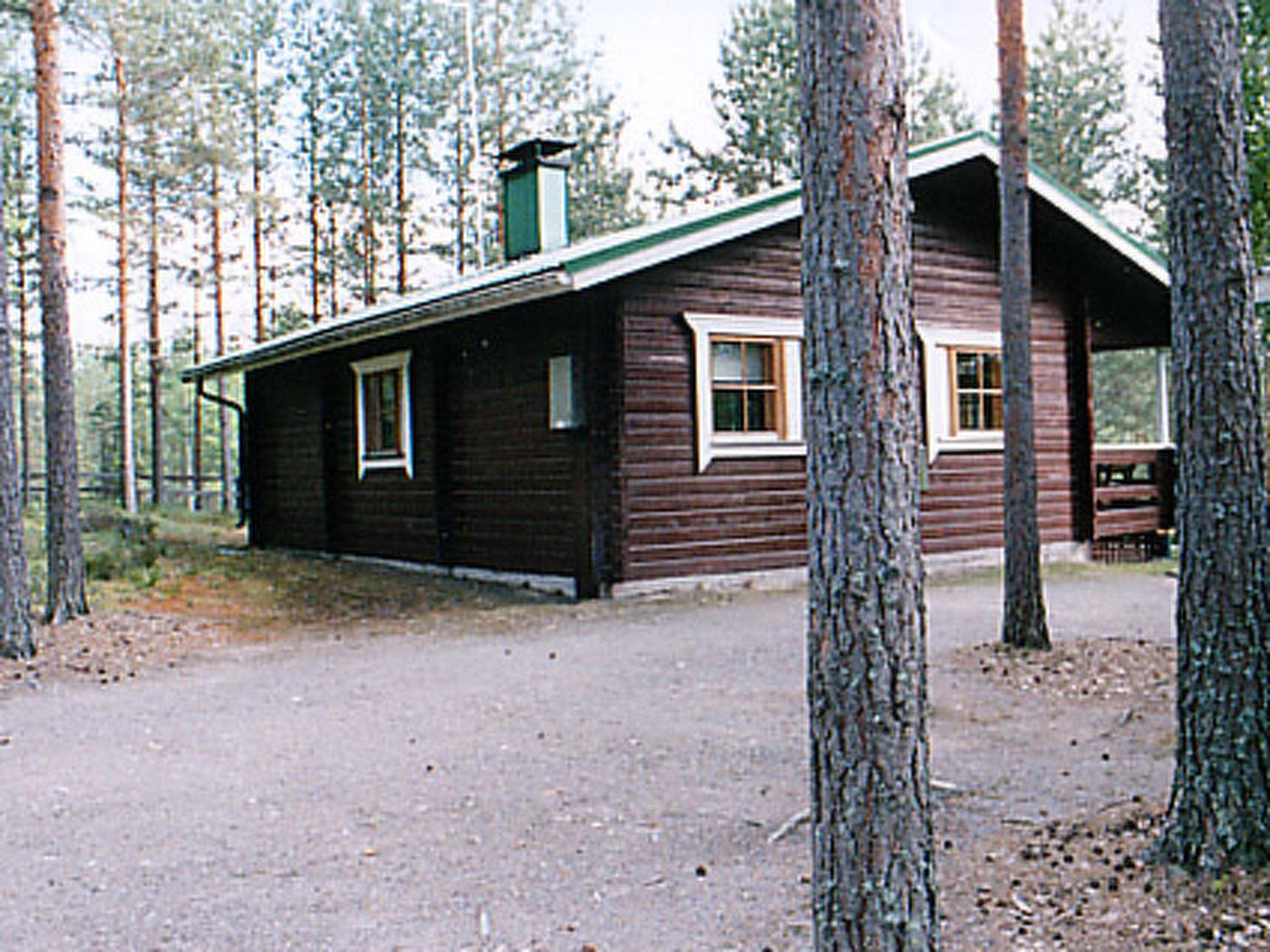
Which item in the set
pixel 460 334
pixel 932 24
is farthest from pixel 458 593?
pixel 932 24

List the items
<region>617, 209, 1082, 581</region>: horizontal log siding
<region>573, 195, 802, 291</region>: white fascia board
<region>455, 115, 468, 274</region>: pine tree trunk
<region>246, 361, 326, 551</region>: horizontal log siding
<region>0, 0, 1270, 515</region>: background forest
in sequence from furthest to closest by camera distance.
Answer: <region>455, 115, 468, 274</region>: pine tree trunk, <region>0, 0, 1270, 515</region>: background forest, <region>246, 361, 326, 551</region>: horizontal log siding, <region>617, 209, 1082, 581</region>: horizontal log siding, <region>573, 195, 802, 291</region>: white fascia board

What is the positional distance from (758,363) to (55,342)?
6.29m

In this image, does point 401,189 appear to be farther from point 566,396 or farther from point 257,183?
point 566,396

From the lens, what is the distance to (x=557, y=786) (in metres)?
5.05

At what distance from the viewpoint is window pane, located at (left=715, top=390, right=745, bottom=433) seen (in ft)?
37.6

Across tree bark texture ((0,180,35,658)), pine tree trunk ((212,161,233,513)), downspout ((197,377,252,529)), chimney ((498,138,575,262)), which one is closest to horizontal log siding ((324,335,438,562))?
chimney ((498,138,575,262))

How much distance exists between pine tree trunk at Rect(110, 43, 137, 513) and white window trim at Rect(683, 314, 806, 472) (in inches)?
667

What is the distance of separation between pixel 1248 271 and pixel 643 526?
7552 mm

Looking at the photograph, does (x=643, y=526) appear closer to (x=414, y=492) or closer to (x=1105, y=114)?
(x=414, y=492)

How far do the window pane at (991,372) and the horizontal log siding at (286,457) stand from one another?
8.30 meters

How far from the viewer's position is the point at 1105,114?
1245 inches

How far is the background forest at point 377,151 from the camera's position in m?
26.6

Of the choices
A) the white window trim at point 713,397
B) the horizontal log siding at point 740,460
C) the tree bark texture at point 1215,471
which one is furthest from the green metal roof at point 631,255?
the tree bark texture at point 1215,471

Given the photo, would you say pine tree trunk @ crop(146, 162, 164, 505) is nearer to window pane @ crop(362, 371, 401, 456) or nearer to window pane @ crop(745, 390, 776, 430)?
window pane @ crop(362, 371, 401, 456)
